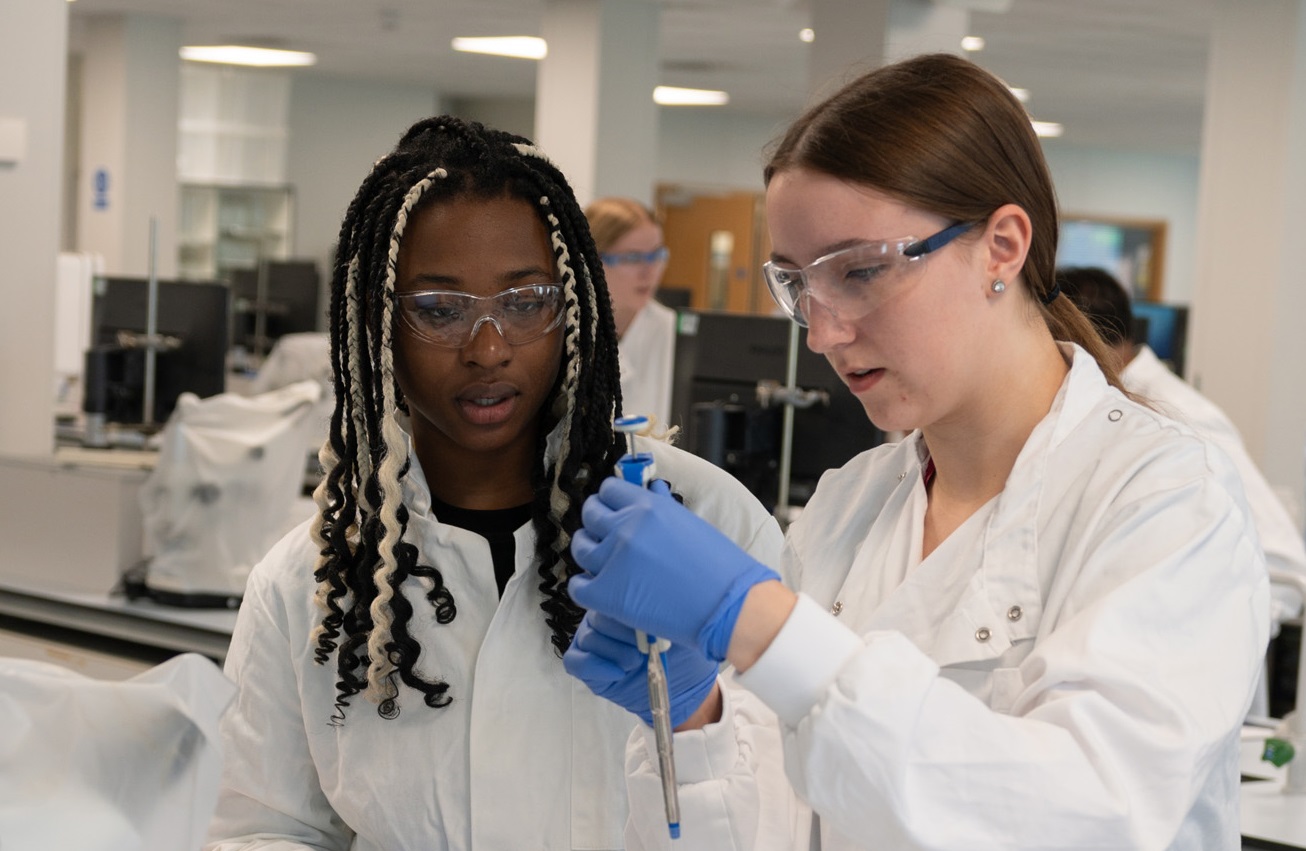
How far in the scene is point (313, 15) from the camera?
8.45 metres

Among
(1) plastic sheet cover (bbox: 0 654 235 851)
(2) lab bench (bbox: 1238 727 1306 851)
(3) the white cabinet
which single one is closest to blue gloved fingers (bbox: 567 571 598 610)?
(1) plastic sheet cover (bbox: 0 654 235 851)

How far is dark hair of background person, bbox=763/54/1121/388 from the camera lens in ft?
3.79

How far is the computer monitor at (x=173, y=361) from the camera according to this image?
4.31 metres

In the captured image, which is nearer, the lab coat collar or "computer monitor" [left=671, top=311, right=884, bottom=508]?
the lab coat collar

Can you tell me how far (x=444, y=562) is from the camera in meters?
1.42

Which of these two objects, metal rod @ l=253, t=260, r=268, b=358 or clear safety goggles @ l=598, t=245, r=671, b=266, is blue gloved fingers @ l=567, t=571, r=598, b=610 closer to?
clear safety goggles @ l=598, t=245, r=671, b=266

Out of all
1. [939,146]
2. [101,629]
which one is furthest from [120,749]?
[101,629]

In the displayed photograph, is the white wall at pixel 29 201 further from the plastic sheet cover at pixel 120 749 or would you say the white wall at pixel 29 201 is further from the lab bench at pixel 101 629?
the plastic sheet cover at pixel 120 749

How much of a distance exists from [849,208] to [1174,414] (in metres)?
0.42

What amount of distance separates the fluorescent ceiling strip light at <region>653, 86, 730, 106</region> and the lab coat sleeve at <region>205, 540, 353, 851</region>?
989 centimetres

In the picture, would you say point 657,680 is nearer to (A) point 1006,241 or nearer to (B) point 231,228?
(A) point 1006,241

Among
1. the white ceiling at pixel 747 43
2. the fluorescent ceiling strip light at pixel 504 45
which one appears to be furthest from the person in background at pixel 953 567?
the fluorescent ceiling strip light at pixel 504 45

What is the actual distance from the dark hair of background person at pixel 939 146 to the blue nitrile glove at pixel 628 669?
420 millimetres

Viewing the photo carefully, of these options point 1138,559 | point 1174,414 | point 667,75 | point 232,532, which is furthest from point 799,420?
point 667,75
